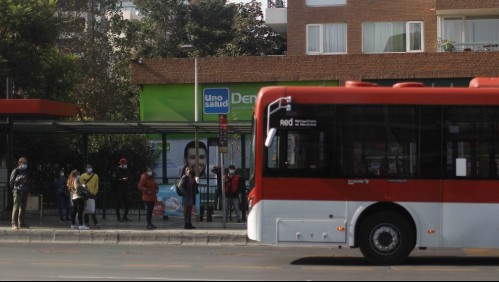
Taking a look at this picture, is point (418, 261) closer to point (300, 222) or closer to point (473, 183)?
point (473, 183)

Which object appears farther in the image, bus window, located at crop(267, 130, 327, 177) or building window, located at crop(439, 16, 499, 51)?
building window, located at crop(439, 16, 499, 51)

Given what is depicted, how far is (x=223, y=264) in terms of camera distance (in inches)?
622

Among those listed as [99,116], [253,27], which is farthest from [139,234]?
[253,27]

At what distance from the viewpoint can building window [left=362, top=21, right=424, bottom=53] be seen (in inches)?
1469

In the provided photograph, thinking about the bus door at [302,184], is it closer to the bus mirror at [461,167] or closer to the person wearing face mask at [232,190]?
the bus mirror at [461,167]

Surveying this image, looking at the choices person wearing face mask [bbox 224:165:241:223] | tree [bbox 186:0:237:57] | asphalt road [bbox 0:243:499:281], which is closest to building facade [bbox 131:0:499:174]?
person wearing face mask [bbox 224:165:241:223]

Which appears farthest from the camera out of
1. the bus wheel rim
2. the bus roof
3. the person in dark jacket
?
the person in dark jacket

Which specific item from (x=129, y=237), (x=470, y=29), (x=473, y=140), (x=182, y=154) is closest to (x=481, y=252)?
(x=473, y=140)

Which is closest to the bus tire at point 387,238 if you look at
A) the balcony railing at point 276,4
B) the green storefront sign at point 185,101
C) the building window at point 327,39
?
the green storefront sign at point 185,101

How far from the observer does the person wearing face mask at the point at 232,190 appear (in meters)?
24.9

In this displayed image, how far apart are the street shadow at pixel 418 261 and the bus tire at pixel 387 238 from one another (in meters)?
0.40

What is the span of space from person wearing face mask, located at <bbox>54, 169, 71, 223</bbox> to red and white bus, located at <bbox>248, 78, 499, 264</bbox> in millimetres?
11654

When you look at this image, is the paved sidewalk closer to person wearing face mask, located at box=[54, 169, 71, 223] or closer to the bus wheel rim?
person wearing face mask, located at box=[54, 169, 71, 223]

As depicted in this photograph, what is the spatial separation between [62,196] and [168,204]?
3.59m
